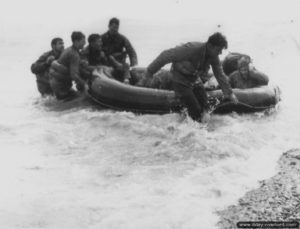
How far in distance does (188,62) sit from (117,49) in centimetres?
342

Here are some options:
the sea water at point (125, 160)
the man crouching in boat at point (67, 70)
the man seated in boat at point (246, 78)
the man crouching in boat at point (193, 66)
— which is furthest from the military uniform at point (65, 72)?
the man seated in boat at point (246, 78)

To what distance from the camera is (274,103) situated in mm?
8711

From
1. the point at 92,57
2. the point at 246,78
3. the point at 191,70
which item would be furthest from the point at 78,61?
the point at 246,78

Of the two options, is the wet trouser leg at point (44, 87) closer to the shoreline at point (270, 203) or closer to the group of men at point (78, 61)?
the group of men at point (78, 61)

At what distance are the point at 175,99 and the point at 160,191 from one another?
268cm

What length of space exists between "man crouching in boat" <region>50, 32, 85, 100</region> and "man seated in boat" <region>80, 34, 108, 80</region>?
0.29 meters

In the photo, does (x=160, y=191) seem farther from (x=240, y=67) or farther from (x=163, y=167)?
(x=240, y=67)

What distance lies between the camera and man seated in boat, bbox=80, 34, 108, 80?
364 inches

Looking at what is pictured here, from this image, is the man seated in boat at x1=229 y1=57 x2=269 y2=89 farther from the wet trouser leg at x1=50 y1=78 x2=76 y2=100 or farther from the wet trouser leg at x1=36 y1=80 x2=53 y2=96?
the wet trouser leg at x1=36 y1=80 x2=53 y2=96

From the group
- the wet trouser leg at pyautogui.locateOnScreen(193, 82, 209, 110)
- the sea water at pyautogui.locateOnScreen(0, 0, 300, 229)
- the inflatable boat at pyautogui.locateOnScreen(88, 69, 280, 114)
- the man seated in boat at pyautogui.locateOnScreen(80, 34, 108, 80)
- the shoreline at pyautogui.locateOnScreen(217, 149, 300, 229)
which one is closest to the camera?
the shoreline at pyautogui.locateOnScreen(217, 149, 300, 229)

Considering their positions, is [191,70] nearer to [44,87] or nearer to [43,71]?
[43,71]

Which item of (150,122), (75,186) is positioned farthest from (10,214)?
(150,122)

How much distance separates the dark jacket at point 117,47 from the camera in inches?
394

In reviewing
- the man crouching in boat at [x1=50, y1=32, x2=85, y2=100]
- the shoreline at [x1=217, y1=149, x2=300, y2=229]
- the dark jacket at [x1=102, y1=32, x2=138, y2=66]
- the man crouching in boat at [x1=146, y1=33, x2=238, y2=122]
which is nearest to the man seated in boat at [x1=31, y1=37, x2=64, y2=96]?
the man crouching in boat at [x1=50, y1=32, x2=85, y2=100]
